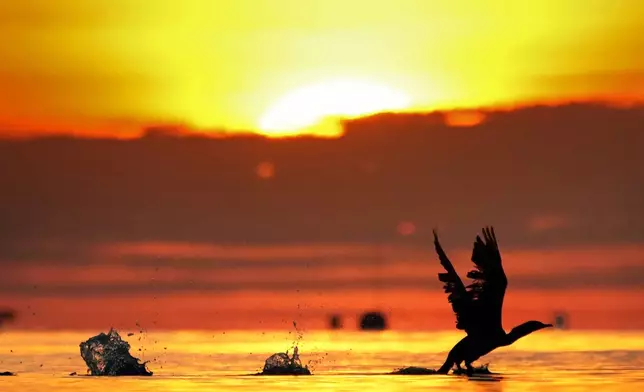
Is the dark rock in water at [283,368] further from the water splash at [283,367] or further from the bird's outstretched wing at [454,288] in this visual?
the bird's outstretched wing at [454,288]

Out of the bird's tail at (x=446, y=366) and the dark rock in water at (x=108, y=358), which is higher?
the dark rock in water at (x=108, y=358)

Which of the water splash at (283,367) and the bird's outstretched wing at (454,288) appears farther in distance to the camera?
the water splash at (283,367)

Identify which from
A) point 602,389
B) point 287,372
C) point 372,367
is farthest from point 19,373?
point 602,389

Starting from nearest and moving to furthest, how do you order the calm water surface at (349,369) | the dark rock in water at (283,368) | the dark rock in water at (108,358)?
the calm water surface at (349,369), the dark rock in water at (283,368), the dark rock in water at (108,358)

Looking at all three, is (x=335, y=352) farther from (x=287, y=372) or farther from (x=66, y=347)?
(x=287, y=372)

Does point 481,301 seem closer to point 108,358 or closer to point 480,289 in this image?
point 480,289

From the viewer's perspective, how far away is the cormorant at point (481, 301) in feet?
207

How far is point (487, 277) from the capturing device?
63250 mm

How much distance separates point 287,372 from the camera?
6962cm

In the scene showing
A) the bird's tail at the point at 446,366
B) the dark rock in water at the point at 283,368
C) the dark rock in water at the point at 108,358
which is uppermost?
the dark rock in water at the point at 108,358

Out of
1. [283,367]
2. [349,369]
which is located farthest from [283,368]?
[349,369]

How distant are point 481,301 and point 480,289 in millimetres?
505

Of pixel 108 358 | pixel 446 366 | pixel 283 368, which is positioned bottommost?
pixel 446 366

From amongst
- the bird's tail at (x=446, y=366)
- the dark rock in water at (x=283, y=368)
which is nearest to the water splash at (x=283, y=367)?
the dark rock in water at (x=283, y=368)
